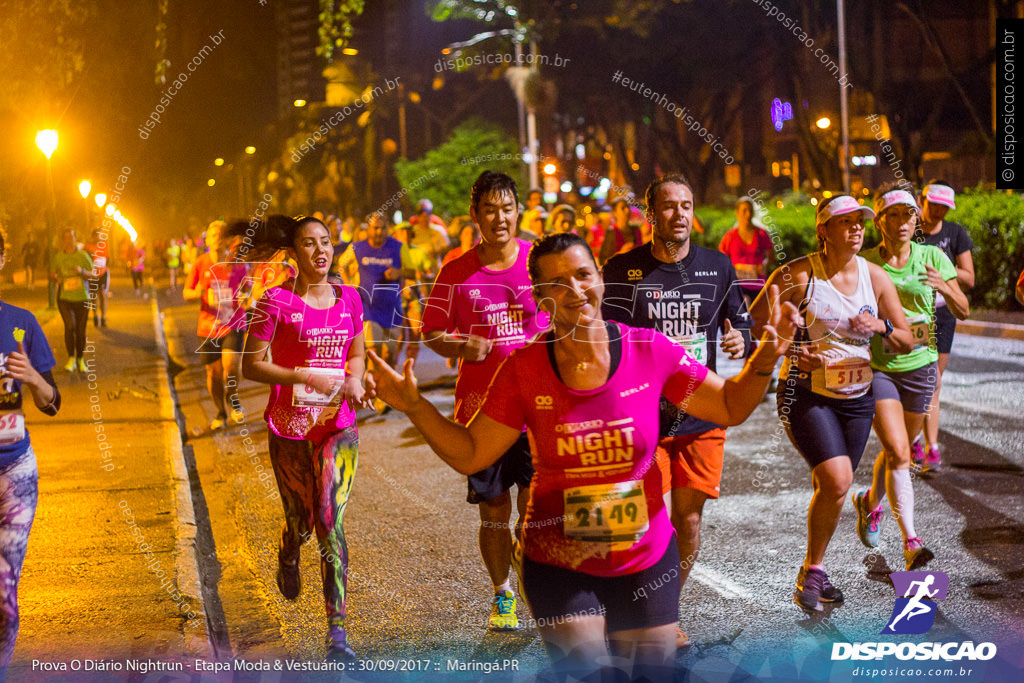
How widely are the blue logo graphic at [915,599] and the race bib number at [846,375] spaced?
2.98ft

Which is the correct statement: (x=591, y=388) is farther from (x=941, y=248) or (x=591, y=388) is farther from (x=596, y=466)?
(x=941, y=248)

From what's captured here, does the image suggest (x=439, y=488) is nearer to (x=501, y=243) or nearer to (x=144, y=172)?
(x=501, y=243)

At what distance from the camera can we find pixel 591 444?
303 cm

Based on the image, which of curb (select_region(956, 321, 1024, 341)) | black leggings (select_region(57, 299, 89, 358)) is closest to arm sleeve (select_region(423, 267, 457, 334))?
black leggings (select_region(57, 299, 89, 358))

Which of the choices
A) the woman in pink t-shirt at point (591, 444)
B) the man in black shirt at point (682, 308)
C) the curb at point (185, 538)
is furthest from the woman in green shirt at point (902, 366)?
the curb at point (185, 538)

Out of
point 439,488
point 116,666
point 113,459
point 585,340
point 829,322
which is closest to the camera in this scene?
point 585,340

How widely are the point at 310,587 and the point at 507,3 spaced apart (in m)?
23.5

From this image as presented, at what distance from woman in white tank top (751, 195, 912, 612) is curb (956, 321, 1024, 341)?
11087 mm

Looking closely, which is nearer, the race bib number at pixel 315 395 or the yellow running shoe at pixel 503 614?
the race bib number at pixel 315 395

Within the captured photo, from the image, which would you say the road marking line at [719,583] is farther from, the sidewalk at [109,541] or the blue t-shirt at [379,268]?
the blue t-shirt at [379,268]

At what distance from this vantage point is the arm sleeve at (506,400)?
3.15 metres

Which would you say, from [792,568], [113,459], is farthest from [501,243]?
[113,459]

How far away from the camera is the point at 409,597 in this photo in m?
5.25

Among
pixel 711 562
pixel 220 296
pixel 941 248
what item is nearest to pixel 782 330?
pixel 711 562
